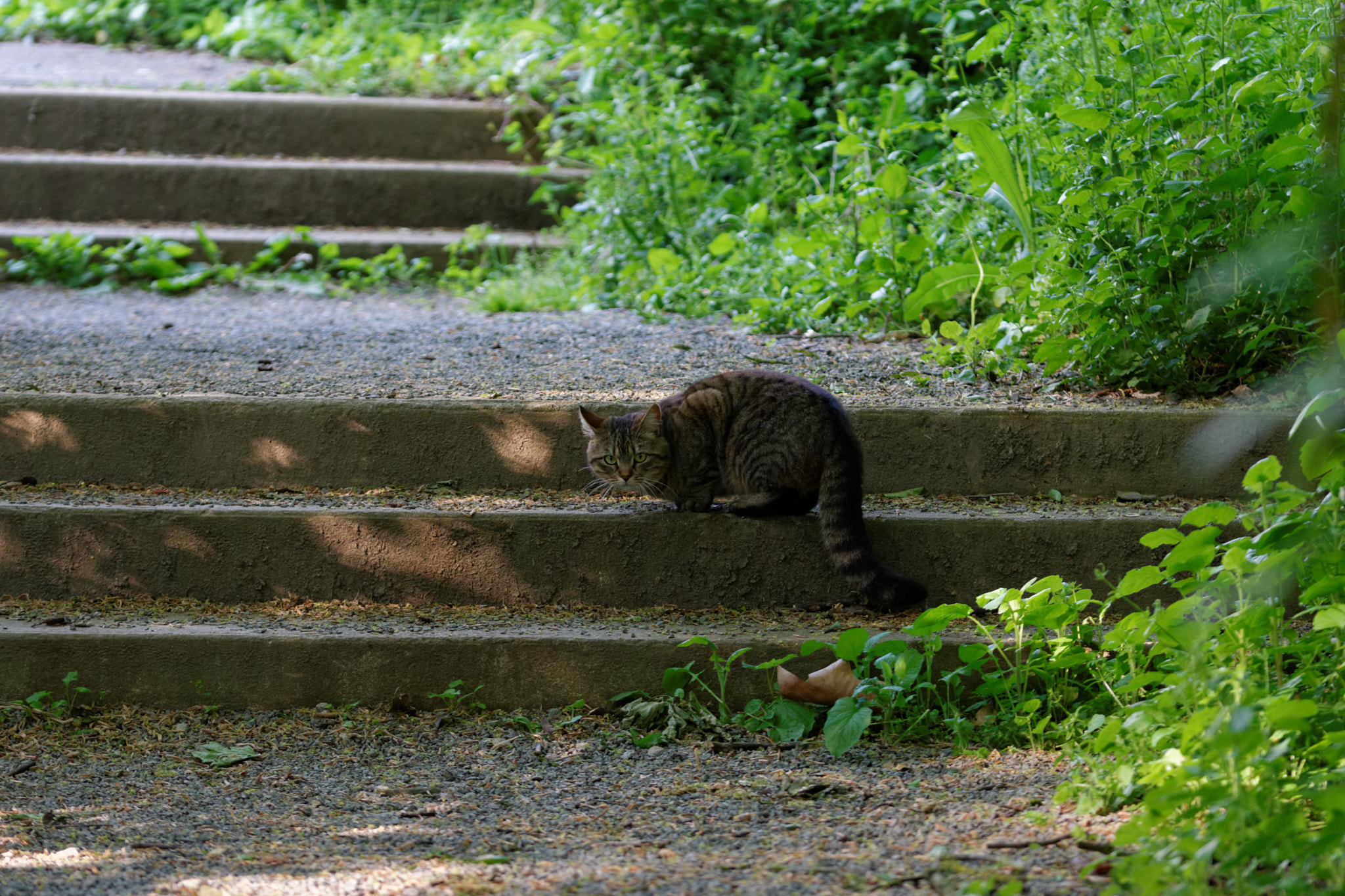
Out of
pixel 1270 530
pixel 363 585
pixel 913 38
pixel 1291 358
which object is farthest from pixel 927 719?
pixel 913 38

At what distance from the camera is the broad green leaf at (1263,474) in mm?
2117

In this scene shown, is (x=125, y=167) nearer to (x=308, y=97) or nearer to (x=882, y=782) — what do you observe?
(x=308, y=97)

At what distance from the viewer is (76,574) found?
332 cm

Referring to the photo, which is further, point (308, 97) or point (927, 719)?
point (308, 97)

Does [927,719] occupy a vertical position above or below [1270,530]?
below

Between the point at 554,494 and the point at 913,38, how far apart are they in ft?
16.2

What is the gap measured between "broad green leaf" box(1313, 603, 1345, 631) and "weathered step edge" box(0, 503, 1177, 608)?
114 cm

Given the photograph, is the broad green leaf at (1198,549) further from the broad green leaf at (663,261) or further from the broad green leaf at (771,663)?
the broad green leaf at (663,261)

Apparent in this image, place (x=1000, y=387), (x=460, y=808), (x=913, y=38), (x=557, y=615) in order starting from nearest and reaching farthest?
1. (x=460, y=808)
2. (x=557, y=615)
3. (x=1000, y=387)
4. (x=913, y=38)

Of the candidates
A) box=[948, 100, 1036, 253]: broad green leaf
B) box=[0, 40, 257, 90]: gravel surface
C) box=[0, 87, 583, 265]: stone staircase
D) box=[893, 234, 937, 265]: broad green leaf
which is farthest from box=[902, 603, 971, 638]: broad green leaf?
box=[0, 40, 257, 90]: gravel surface

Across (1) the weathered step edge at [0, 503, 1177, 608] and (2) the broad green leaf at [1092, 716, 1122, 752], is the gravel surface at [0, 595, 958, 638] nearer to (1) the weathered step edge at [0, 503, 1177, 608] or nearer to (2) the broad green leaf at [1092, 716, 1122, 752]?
(1) the weathered step edge at [0, 503, 1177, 608]

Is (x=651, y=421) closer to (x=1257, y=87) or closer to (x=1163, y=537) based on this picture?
(x=1163, y=537)

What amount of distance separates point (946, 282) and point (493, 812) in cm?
287

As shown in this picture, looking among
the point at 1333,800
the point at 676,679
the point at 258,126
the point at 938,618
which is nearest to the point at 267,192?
the point at 258,126
